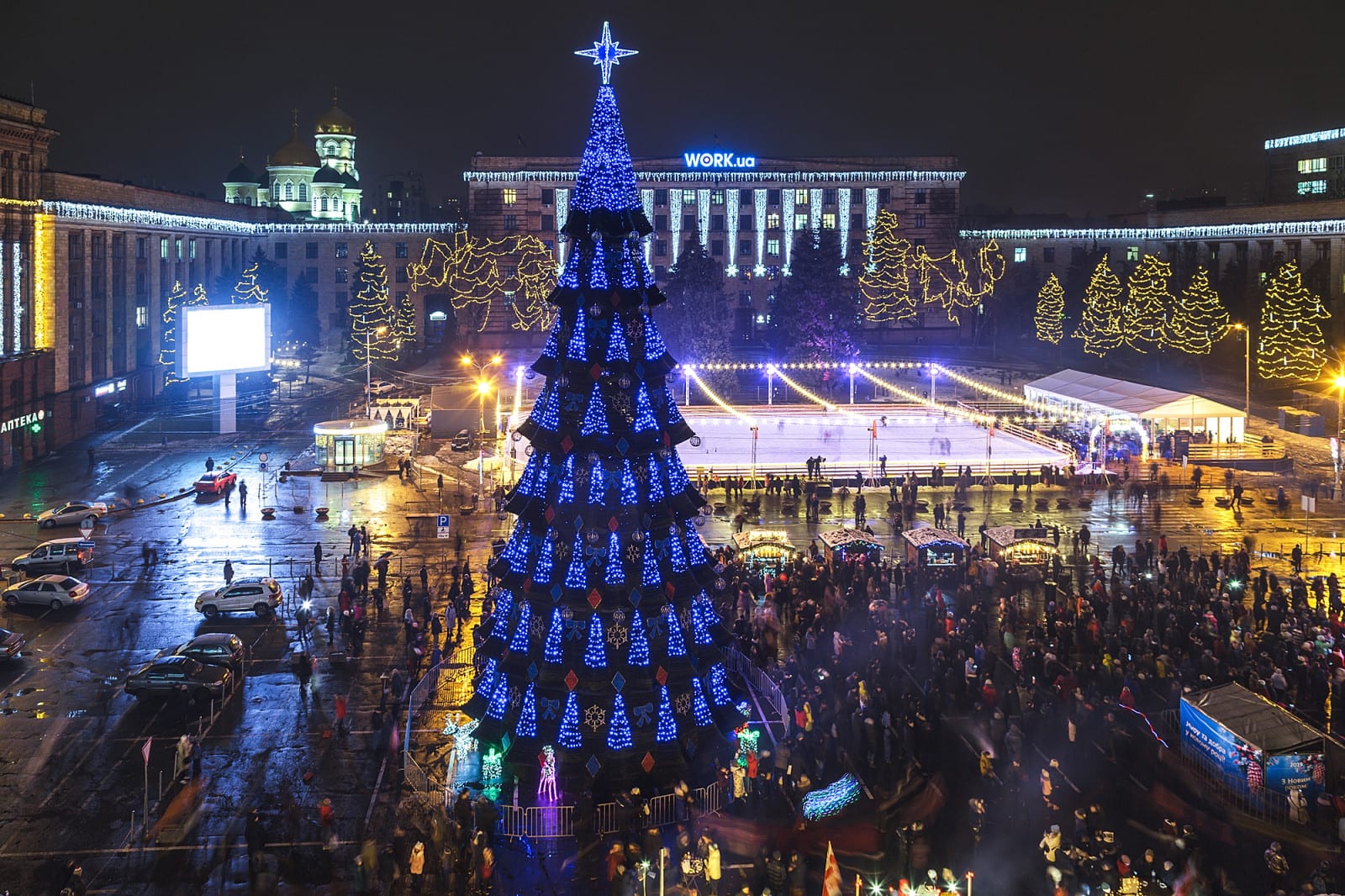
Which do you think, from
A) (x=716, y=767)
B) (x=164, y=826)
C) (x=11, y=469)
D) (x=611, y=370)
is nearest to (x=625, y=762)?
(x=716, y=767)

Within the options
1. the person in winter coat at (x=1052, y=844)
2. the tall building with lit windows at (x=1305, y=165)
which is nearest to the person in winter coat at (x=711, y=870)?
the person in winter coat at (x=1052, y=844)

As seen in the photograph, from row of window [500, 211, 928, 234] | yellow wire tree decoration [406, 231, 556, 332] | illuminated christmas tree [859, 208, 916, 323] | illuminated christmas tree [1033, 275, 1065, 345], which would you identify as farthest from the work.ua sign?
illuminated christmas tree [1033, 275, 1065, 345]

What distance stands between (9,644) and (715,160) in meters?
81.9

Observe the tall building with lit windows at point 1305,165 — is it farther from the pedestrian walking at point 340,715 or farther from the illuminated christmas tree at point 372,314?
the pedestrian walking at point 340,715

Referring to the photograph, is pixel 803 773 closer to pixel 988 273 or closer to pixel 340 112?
pixel 988 273

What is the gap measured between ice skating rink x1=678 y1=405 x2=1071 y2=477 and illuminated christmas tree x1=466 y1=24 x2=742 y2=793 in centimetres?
Result: 2885

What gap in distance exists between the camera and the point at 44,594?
108 feet

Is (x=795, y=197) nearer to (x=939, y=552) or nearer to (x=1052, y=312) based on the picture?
(x=1052, y=312)

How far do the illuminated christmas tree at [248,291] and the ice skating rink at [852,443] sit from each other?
3636 cm

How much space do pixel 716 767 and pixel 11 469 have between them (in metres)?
45.4

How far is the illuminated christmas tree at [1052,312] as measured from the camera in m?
89.4

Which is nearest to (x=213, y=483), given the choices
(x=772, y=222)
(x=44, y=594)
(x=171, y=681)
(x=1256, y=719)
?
(x=44, y=594)

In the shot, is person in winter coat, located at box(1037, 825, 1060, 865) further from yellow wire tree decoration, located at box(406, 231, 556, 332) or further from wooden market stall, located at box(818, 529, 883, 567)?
yellow wire tree decoration, located at box(406, 231, 556, 332)

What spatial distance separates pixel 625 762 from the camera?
65.1 ft
